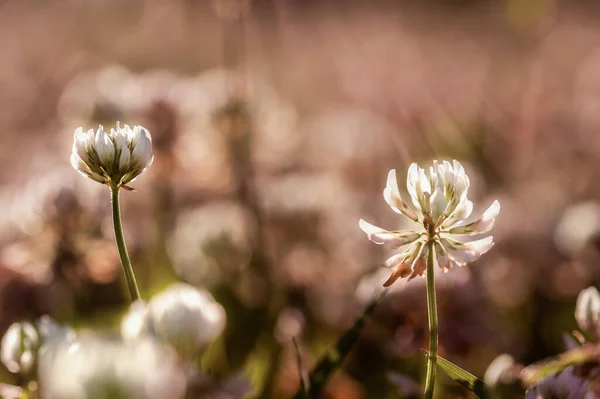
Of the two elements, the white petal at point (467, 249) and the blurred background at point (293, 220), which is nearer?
the white petal at point (467, 249)

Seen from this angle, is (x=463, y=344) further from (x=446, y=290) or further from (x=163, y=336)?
(x=163, y=336)

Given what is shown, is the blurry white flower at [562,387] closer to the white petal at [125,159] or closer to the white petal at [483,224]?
the white petal at [483,224]

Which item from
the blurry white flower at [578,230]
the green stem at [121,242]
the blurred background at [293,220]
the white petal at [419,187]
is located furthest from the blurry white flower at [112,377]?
the blurry white flower at [578,230]

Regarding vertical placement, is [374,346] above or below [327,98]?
below

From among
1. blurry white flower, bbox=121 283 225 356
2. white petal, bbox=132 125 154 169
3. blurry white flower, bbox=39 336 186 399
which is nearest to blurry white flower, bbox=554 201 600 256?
blurry white flower, bbox=121 283 225 356

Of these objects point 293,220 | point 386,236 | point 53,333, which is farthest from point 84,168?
point 293,220

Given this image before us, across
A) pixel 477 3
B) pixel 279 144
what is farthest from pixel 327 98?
pixel 477 3
